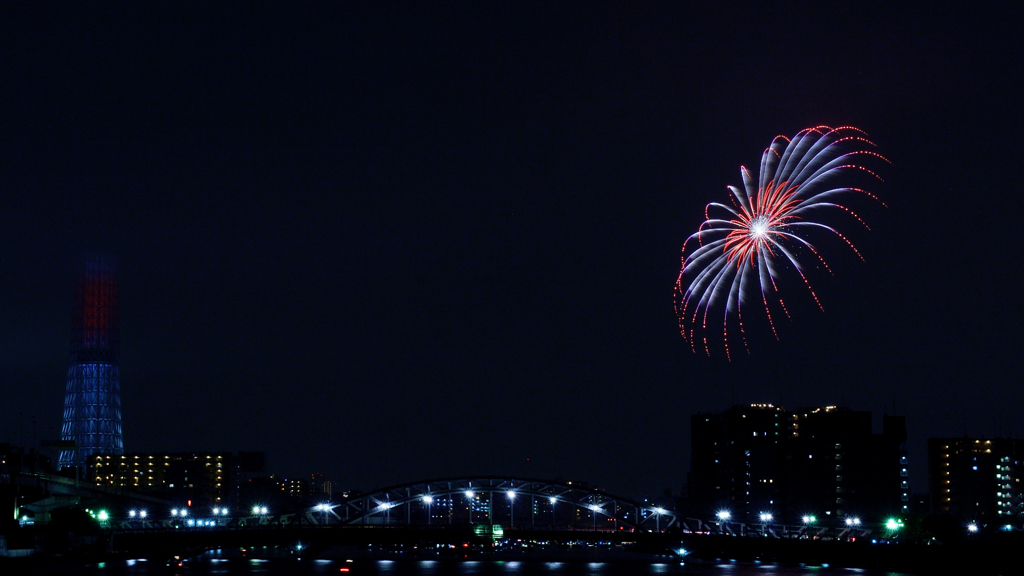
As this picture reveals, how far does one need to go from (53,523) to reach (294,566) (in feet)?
102

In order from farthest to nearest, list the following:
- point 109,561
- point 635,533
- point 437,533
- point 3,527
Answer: point 635,533
point 437,533
point 109,561
point 3,527

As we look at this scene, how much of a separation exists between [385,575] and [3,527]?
134 feet

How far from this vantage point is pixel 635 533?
175125 mm

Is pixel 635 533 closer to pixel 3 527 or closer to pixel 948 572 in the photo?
pixel 948 572

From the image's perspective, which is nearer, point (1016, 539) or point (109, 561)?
point (1016, 539)

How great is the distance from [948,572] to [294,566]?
269 feet

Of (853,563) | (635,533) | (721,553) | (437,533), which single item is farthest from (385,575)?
(721,553)

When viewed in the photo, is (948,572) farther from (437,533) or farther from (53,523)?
(53,523)

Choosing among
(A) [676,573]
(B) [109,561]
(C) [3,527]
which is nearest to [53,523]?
(B) [109,561]

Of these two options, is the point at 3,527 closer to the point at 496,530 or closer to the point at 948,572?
the point at 496,530

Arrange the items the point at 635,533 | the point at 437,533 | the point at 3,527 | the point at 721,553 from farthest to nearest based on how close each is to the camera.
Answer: the point at 721,553 < the point at 635,533 < the point at 437,533 < the point at 3,527

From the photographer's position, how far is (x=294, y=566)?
542ft

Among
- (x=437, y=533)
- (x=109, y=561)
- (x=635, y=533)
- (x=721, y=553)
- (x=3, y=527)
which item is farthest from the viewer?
(x=721, y=553)

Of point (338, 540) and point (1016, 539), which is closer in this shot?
point (1016, 539)
